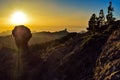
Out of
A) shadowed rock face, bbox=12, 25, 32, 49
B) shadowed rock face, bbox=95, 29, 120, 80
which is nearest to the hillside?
shadowed rock face, bbox=95, 29, 120, 80

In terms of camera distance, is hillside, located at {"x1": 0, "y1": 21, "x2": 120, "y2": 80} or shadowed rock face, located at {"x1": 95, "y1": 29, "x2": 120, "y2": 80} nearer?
shadowed rock face, located at {"x1": 95, "y1": 29, "x2": 120, "y2": 80}

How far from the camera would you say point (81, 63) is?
66.9 metres

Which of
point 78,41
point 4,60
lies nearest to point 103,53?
point 78,41

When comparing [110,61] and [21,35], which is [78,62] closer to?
[110,61]

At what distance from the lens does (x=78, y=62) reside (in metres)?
68.1

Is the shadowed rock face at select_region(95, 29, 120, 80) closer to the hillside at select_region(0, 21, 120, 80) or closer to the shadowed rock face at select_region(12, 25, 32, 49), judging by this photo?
the hillside at select_region(0, 21, 120, 80)

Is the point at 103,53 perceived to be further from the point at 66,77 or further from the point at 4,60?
the point at 4,60

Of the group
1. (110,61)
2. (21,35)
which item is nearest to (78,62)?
(110,61)

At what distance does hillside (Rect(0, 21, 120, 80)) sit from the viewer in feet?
190

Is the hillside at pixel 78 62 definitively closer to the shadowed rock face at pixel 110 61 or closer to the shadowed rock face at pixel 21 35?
the shadowed rock face at pixel 110 61

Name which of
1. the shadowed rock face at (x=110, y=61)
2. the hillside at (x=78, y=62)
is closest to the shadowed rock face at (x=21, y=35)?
the hillside at (x=78, y=62)

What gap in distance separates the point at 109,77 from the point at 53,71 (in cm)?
2204

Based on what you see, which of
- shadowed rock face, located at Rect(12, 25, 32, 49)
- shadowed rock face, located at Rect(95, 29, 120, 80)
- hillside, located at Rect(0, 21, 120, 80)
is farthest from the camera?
shadowed rock face, located at Rect(12, 25, 32, 49)

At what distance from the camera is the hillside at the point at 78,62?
58.0m
